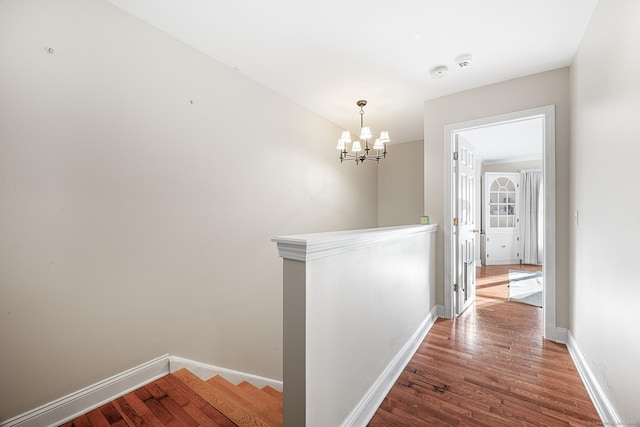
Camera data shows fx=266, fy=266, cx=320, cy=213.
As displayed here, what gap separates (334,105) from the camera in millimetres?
3389

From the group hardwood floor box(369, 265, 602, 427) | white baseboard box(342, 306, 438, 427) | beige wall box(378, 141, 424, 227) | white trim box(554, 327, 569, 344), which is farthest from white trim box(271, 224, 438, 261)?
beige wall box(378, 141, 424, 227)

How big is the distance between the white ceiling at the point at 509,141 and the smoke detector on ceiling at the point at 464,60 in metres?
1.29

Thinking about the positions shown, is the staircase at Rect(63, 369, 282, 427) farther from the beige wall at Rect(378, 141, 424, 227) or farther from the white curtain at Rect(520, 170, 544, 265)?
the white curtain at Rect(520, 170, 544, 265)

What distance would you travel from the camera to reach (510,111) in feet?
8.70

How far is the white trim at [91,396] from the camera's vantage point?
145 centimetres

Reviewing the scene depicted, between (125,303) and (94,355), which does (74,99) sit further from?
(94,355)

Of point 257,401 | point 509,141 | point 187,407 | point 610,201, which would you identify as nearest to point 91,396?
point 187,407

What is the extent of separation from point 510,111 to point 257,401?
11.0 feet

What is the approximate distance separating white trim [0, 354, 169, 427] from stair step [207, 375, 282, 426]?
1.43 ft

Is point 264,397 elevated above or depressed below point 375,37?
below

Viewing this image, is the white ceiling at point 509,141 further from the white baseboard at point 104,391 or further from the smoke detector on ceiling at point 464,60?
the white baseboard at point 104,391

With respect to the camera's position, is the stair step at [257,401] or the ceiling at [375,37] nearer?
the stair step at [257,401]

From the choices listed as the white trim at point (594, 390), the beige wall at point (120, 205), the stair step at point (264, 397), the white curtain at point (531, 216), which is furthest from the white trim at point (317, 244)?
the white curtain at point (531, 216)

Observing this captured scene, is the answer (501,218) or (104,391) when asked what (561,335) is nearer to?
(104,391)
